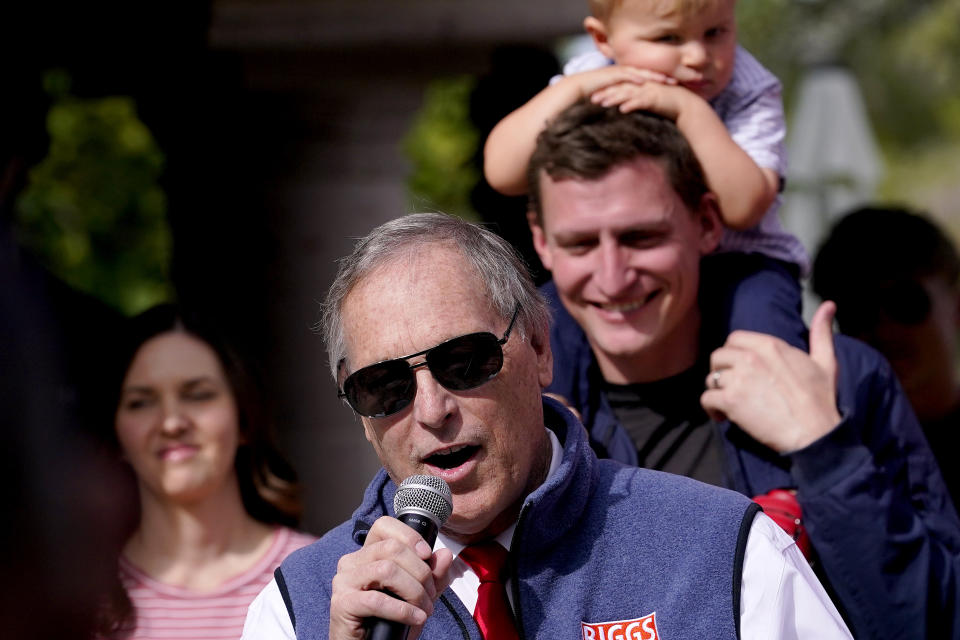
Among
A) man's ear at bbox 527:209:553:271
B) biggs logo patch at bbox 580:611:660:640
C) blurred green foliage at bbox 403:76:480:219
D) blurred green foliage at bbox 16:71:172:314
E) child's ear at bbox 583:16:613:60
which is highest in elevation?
blurred green foliage at bbox 403:76:480:219

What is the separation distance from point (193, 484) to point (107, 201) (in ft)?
37.5

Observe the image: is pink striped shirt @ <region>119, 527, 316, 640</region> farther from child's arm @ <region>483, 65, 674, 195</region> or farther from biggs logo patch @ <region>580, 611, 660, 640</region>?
biggs logo patch @ <region>580, 611, 660, 640</region>

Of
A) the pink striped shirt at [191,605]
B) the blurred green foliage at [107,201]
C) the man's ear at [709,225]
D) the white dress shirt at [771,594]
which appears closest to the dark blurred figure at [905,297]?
the man's ear at [709,225]

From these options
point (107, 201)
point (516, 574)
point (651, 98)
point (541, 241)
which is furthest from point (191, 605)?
point (107, 201)

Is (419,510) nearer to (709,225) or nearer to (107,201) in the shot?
(709,225)

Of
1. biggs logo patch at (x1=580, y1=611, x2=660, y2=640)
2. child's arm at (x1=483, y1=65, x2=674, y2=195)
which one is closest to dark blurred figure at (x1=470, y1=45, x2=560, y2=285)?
child's arm at (x1=483, y1=65, x2=674, y2=195)

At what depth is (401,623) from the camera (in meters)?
1.96

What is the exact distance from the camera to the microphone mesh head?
205 centimetres

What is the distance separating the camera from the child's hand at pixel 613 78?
126 inches

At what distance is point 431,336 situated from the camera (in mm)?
2309

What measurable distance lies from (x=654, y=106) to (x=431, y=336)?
1148mm

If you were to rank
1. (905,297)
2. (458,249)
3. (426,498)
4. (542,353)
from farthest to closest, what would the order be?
(905,297) < (542,353) < (458,249) < (426,498)

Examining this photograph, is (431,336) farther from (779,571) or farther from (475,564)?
(779,571)

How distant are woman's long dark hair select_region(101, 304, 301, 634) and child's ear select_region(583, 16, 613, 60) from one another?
1483mm
